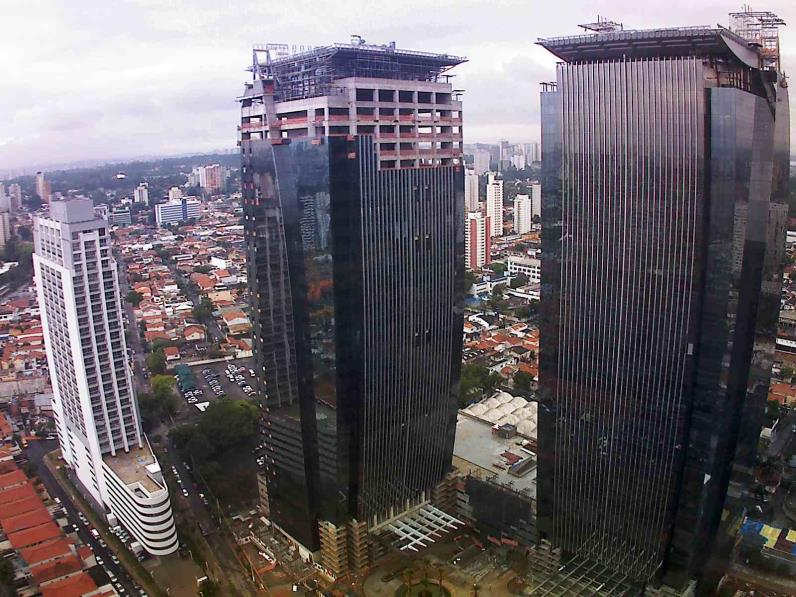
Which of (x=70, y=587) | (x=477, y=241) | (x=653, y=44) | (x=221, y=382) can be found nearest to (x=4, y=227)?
(x=221, y=382)

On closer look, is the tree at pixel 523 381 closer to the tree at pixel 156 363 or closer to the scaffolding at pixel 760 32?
the tree at pixel 156 363

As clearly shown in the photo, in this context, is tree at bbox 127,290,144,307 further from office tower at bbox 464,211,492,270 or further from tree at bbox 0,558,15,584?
tree at bbox 0,558,15,584

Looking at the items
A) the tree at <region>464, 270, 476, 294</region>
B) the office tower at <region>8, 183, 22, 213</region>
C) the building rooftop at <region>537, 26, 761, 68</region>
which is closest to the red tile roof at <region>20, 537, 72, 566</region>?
the building rooftop at <region>537, 26, 761, 68</region>

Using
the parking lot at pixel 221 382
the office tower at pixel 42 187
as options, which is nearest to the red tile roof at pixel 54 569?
the parking lot at pixel 221 382

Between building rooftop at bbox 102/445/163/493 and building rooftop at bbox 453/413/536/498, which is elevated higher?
building rooftop at bbox 102/445/163/493

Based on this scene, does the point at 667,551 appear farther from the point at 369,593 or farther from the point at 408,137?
the point at 408,137

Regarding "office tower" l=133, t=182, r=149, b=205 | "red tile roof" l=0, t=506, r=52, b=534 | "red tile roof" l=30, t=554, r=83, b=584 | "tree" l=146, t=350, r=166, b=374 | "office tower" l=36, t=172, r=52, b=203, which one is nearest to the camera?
"red tile roof" l=30, t=554, r=83, b=584

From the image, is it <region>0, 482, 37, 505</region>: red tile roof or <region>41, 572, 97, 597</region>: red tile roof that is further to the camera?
<region>0, 482, 37, 505</region>: red tile roof
